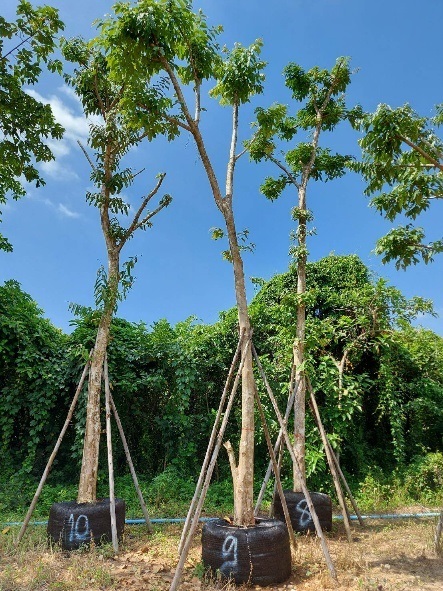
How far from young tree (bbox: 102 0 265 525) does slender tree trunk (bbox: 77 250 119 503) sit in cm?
230

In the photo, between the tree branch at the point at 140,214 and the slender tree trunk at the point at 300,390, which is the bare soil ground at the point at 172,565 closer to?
the slender tree trunk at the point at 300,390

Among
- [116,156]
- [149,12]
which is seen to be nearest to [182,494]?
[116,156]

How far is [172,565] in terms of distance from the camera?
219 inches

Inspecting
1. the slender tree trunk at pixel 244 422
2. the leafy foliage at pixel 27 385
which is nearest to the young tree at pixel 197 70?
the slender tree trunk at pixel 244 422

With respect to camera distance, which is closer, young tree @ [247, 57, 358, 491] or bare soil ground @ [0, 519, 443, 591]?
bare soil ground @ [0, 519, 443, 591]

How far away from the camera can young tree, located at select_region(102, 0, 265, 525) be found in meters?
5.79

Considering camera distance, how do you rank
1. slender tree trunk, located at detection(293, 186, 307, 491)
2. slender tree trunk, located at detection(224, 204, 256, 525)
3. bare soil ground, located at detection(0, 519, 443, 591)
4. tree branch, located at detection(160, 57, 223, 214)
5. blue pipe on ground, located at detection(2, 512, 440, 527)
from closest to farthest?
bare soil ground, located at detection(0, 519, 443, 591)
slender tree trunk, located at detection(224, 204, 256, 525)
tree branch, located at detection(160, 57, 223, 214)
blue pipe on ground, located at detection(2, 512, 440, 527)
slender tree trunk, located at detection(293, 186, 307, 491)

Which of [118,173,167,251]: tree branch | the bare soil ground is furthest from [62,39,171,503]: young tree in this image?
the bare soil ground

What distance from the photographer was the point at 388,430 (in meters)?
11.5

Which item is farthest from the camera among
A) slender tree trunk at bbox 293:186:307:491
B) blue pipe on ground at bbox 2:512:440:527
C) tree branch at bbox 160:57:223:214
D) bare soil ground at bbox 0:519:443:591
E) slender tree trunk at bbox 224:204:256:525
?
slender tree trunk at bbox 293:186:307:491

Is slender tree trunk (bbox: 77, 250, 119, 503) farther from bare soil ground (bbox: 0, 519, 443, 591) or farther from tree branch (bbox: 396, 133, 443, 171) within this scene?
tree branch (bbox: 396, 133, 443, 171)

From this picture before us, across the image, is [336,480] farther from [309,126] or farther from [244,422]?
[309,126]

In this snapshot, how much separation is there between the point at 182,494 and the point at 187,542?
464 centimetres

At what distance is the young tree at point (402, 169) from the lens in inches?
273
